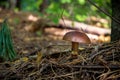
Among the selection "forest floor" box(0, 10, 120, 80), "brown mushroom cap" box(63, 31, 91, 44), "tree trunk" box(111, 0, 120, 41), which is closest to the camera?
"forest floor" box(0, 10, 120, 80)

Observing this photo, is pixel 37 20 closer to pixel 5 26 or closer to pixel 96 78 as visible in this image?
pixel 5 26

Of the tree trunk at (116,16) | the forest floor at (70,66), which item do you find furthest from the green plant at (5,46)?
the tree trunk at (116,16)

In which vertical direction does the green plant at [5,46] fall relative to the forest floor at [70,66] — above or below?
above

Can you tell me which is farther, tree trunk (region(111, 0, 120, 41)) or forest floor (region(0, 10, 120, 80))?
tree trunk (region(111, 0, 120, 41))

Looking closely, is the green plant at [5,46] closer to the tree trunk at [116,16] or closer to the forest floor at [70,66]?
the forest floor at [70,66]

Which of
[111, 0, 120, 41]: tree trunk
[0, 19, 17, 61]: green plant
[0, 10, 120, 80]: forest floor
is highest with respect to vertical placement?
[111, 0, 120, 41]: tree trunk

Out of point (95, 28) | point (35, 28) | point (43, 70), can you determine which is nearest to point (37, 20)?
point (35, 28)

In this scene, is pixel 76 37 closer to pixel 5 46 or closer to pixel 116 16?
pixel 116 16

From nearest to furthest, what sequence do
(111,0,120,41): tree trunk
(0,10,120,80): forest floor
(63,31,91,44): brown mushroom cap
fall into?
(0,10,120,80): forest floor, (63,31,91,44): brown mushroom cap, (111,0,120,41): tree trunk

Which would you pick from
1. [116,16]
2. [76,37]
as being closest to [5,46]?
[76,37]

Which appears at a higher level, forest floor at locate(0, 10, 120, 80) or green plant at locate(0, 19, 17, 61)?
green plant at locate(0, 19, 17, 61)

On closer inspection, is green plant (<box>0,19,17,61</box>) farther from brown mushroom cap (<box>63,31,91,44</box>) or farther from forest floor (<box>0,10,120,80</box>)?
brown mushroom cap (<box>63,31,91,44</box>)

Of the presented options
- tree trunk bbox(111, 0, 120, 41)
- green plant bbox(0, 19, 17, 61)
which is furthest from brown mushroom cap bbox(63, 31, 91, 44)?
green plant bbox(0, 19, 17, 61)
